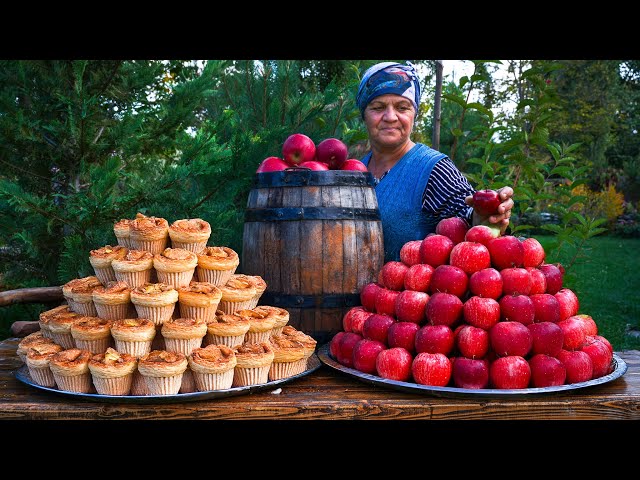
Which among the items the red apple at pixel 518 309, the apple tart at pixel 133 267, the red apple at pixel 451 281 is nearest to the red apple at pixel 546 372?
the red apple at pixel 518 309

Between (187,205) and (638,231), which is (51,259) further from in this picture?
(638,231)

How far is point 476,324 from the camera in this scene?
2.12 metres

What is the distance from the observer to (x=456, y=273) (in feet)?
7.23

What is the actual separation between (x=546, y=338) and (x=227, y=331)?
113 centimetres

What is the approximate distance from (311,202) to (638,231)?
17.2 meters

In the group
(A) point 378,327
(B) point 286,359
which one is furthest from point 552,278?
(B) point 286,359

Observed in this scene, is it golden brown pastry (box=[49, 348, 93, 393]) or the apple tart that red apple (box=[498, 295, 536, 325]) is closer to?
the apple tart

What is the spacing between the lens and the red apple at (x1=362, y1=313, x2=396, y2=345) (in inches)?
89.4

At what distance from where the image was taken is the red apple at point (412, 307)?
7.34 ft

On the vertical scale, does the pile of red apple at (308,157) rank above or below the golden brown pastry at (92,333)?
above

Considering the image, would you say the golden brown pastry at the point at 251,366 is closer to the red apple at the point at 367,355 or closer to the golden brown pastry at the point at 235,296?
the golden brown pastry at the point at 235,296

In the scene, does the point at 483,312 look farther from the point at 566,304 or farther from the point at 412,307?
the point at 566,304

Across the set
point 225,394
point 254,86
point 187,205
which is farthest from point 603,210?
point 225,394

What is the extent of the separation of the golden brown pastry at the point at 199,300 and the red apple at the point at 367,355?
56cm
